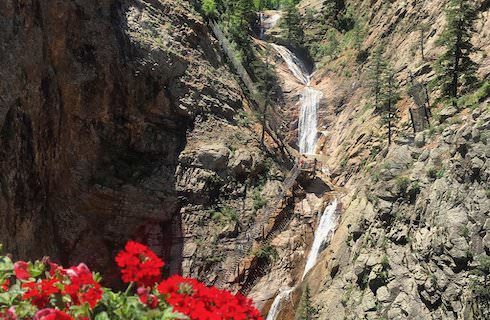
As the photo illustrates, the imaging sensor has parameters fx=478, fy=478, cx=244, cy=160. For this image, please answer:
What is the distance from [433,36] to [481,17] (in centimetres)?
490

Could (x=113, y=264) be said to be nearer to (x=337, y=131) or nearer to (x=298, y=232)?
(x=298, y=232)

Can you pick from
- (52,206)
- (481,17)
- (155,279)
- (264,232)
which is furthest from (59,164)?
(481,17)

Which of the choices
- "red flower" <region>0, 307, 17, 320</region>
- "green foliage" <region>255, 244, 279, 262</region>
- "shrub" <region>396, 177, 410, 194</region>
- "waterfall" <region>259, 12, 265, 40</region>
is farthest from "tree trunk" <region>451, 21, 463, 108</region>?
"waterfall" <region>259, 12, 265, 40</region>

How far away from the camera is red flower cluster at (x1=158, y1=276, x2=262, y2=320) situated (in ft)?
17.6

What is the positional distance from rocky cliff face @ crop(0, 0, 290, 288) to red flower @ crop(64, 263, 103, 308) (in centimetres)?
1642

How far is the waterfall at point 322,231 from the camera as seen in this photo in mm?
28652

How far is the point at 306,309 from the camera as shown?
23953 millimetres

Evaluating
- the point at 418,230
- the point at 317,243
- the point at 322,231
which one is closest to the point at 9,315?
the point at 418,230

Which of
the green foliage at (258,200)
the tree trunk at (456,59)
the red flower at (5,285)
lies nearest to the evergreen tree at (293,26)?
the tree trunk at (456,59)

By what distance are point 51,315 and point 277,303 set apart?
23.0 m

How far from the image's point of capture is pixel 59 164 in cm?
2500

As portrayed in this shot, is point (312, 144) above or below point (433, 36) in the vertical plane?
below

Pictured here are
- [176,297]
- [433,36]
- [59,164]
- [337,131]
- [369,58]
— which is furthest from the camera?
[369,58]

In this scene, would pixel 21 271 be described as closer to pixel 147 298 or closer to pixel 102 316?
pixel 102 316
